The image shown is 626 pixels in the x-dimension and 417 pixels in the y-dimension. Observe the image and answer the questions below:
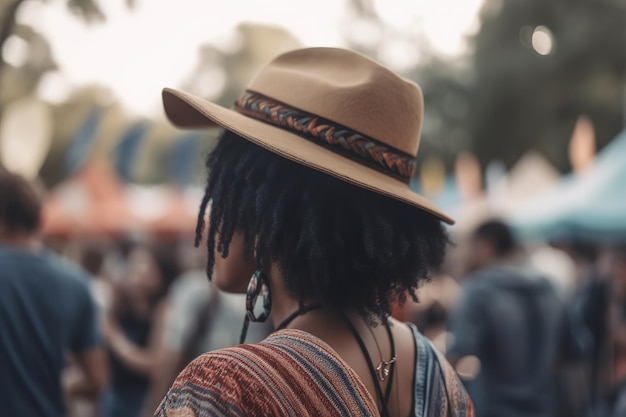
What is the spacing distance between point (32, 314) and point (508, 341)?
9.60ft

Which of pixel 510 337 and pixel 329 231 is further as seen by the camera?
pixel 510 337

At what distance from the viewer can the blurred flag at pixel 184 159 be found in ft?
55.6

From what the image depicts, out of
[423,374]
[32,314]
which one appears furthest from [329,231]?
[32,314]

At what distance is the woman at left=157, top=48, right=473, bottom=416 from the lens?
5.45 ft

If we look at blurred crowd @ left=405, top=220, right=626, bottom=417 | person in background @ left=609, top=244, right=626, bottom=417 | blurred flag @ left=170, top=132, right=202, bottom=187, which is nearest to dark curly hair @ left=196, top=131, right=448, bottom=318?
person in background @ left=609, top=244, right=626, bottom=417

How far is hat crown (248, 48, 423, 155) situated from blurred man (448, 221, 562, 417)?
138 inches

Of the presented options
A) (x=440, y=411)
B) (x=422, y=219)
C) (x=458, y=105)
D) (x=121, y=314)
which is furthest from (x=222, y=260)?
(x=458, y=105)

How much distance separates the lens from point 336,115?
5.92 ft

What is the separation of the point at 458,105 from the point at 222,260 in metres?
31.0

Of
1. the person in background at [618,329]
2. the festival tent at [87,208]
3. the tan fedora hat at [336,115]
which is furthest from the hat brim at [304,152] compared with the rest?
the festival tent at [87,208]

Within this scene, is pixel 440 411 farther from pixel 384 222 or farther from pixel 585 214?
pixel 585 214

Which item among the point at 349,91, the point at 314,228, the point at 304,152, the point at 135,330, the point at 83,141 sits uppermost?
the point at 349,91

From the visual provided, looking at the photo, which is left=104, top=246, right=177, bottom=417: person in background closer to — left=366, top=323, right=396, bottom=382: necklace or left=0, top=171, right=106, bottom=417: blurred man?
left=0, top=171, right=106, bottom=417: blurred man

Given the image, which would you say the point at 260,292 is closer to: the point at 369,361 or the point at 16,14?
the point at 369,361
